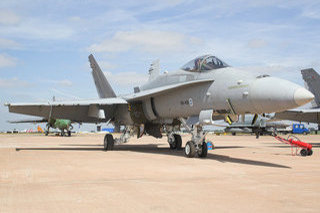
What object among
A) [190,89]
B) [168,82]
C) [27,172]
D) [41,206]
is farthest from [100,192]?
[168,82]

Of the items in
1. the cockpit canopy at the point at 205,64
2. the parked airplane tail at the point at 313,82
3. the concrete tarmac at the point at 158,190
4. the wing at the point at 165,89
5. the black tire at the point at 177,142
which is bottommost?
the concrete tarmac at the point at 158,190

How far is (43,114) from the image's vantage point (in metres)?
15.6

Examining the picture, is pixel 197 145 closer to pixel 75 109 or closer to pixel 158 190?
pixel 158 190

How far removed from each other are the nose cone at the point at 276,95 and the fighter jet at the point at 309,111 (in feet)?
40.8

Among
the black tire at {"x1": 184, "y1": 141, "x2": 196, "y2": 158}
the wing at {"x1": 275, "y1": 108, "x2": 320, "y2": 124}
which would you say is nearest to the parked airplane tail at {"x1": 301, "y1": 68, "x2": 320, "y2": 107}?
the wing at {"x1": 275, "y1": 108, "x2": 320, "y2": 124}

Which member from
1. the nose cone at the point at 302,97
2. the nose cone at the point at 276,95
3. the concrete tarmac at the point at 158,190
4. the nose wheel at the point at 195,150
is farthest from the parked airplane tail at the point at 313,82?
the concrete tarmac at the point at 158,190

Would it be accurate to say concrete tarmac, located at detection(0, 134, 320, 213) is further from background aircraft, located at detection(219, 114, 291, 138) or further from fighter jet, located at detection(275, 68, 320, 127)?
background aircraft, located at detection(219, 114, 291, 138)

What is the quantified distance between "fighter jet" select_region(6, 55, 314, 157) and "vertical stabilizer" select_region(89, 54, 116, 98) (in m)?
3.08

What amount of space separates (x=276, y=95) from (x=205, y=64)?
3325 millimetres

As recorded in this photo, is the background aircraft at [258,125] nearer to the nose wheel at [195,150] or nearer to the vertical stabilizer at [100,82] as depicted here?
the vertical stabilizer at [100,82]

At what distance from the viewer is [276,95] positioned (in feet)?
29.3

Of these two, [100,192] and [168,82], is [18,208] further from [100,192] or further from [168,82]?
[168,82]

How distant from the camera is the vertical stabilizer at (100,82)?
19.1 meters

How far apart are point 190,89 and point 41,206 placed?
27.2 feet
